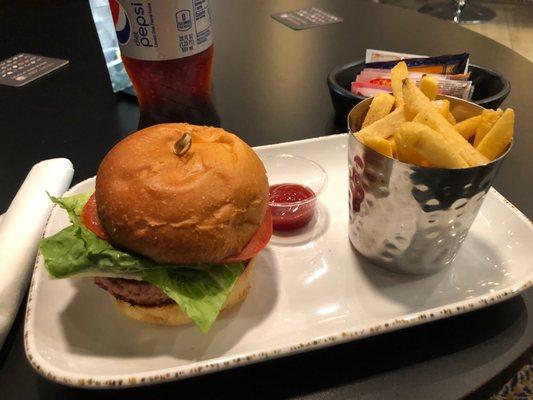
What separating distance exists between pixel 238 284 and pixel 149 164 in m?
0.34

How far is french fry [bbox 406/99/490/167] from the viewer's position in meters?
0.99

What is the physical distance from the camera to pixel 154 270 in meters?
1.00

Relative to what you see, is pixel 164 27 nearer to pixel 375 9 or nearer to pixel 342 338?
pixel 342 338

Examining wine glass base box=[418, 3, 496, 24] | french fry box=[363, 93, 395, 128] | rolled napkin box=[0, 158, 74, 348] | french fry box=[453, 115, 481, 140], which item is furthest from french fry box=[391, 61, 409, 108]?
wine glass base box=[418, 3, 496, 24]

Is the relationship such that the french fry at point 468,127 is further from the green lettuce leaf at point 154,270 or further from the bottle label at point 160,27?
the bottle label at point 160,27

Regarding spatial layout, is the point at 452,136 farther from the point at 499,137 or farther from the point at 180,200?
the point at 180,200

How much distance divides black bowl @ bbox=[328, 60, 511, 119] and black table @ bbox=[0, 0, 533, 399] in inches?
5.1

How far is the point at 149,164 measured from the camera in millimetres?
1038

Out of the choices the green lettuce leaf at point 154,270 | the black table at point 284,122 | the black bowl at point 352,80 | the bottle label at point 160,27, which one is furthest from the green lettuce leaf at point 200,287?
the black bowl at point 352,80

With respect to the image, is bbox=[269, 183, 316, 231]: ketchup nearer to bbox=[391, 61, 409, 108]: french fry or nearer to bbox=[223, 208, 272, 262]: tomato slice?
bbox=[223, 208, 272, 262]: tomato slice

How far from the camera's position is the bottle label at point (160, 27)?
133 centimetres

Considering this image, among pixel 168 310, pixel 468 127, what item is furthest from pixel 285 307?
pixel 468 127

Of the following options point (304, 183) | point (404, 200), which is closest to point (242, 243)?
point (404, 200)

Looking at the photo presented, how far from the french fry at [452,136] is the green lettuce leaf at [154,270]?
0.54 metres
